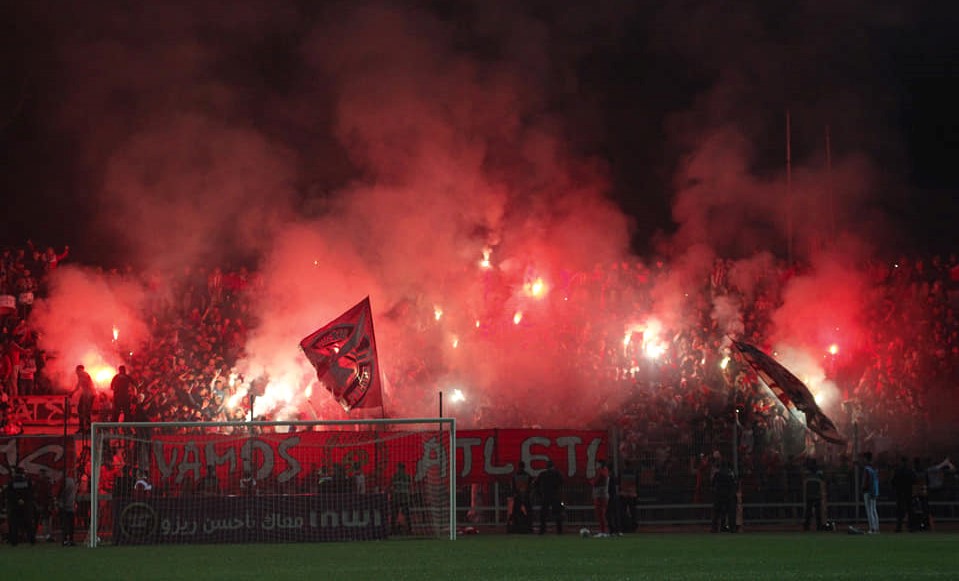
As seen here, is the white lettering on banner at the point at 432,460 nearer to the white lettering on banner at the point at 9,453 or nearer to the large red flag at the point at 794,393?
the large red flag at the point at 794,393

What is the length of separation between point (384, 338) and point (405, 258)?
1.97m

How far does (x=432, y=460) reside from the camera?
773 inches

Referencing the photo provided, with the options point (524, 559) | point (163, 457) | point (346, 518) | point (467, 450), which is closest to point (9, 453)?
point (163, 457)

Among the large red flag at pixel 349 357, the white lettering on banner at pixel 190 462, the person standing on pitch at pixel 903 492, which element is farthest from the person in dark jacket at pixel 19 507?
the person standing on pitch at pixel 903 492

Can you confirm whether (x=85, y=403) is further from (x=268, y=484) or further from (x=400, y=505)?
(x=400, y=505)

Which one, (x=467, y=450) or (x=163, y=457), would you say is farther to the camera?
(x=467, y=450)

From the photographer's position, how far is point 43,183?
30.6m

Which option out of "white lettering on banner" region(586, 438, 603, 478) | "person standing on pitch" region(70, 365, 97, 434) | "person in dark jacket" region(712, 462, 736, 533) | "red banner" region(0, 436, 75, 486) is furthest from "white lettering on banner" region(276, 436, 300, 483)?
"person in dark jacket" region(712, 462, 736, 533)

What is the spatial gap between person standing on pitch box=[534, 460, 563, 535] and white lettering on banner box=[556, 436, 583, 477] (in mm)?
907

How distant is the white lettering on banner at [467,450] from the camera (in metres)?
20.9

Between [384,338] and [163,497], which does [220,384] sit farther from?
[163,497]

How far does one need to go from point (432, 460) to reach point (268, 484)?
2.56 metres

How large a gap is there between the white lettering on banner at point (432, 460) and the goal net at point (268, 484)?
0.02m

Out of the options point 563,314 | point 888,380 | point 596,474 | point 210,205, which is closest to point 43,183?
point 210,205
